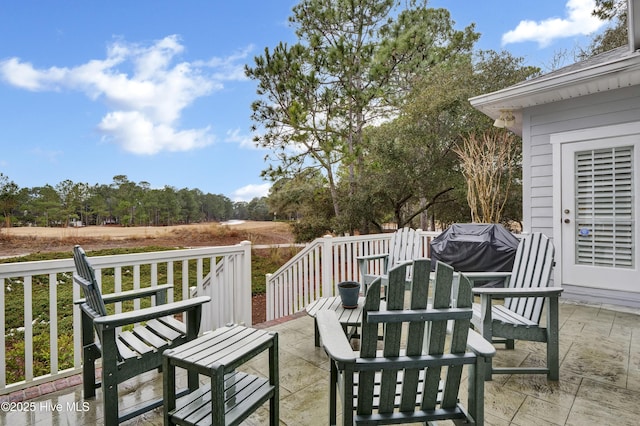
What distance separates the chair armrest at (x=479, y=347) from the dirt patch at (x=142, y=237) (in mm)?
7035

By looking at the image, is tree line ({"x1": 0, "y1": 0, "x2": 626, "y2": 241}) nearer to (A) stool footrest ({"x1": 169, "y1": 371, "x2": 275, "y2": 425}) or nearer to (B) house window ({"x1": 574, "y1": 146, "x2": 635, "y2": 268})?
(B) house window ({"x1": 574, "y1": 146, "x2": 635, "y2": 268})

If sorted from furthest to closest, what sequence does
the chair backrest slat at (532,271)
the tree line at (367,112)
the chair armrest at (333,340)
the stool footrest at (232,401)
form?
the tree line at (367,112) < the chair backrest slat at (532,271) < the stool footrest at (232,401) < the chair armrest at (333,340)

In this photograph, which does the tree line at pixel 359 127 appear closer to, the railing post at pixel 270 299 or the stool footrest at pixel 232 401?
the railing post at pixel 270 299

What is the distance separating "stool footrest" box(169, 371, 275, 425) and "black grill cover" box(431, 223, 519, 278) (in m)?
3.59

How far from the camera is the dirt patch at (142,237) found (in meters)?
7.69

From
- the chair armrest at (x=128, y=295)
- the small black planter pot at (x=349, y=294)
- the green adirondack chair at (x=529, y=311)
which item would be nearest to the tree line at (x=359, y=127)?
the green adirondack chair at (x=529, y=311)

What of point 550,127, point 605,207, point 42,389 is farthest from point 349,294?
point 550,127

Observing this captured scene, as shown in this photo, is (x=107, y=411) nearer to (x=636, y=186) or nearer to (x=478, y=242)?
(x=478, y=242)

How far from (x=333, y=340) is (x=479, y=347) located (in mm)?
607

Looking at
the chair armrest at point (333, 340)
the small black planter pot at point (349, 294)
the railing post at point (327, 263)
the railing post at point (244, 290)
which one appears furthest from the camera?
the railing post at point (327, 263)

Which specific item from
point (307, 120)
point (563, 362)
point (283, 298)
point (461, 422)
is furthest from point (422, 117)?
point (461, 422)

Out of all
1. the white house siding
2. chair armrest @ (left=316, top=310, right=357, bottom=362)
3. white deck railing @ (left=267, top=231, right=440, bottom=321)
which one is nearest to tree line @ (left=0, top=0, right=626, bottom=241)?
the white house siding

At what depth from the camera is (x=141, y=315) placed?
1787 mm

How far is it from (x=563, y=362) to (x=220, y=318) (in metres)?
2.99
